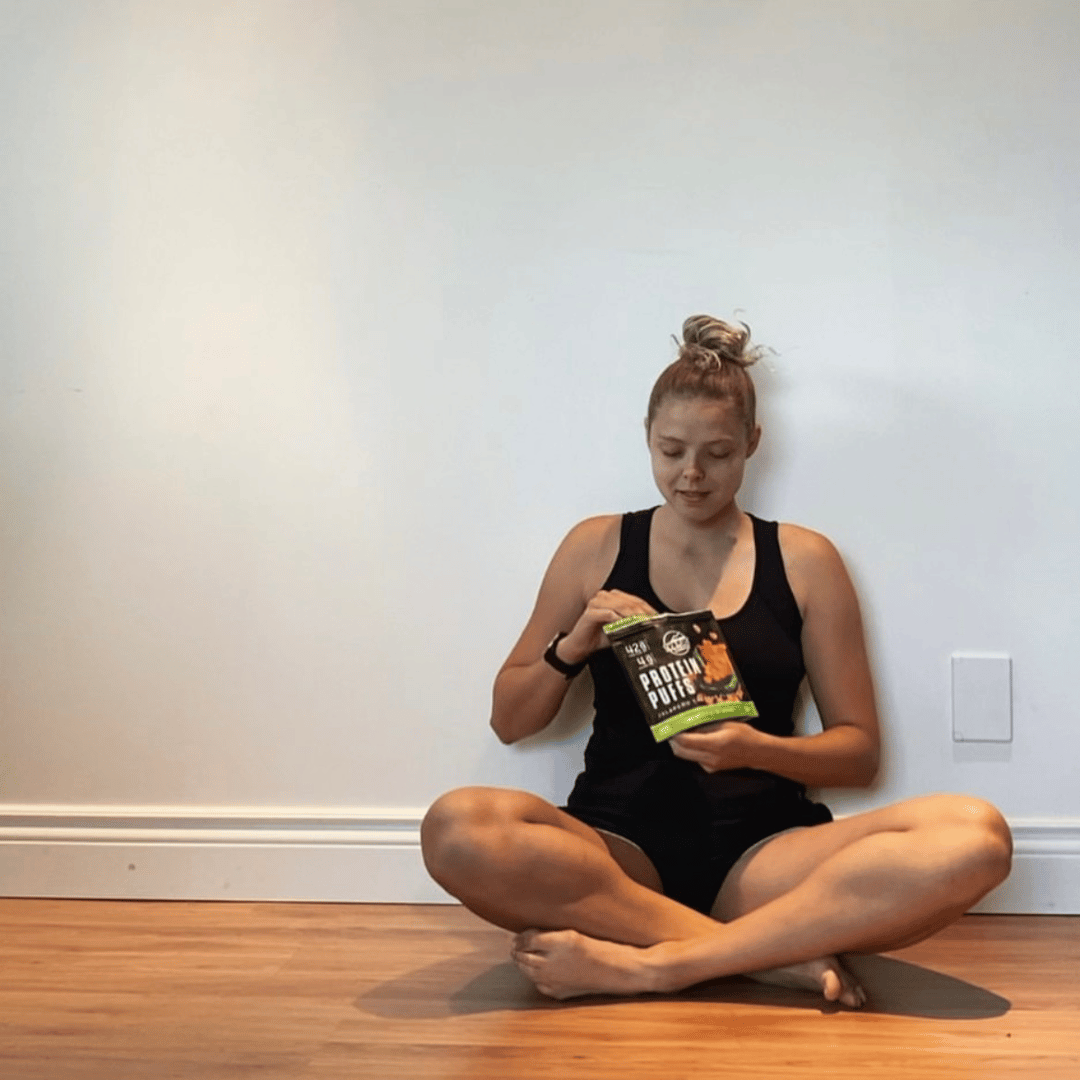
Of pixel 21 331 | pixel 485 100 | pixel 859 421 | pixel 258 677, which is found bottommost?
pixel 258 677

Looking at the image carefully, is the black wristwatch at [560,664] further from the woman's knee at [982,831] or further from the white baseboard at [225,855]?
the woman's knee at [982,831]

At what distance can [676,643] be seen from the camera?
6.02 feet

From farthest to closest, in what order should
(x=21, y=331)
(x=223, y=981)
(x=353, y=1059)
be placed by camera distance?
(x=21, y=331) < (x=223, y=981) < (x=353, y=1059)

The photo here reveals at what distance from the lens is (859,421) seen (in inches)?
88.0

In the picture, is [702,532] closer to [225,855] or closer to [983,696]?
[983,696]

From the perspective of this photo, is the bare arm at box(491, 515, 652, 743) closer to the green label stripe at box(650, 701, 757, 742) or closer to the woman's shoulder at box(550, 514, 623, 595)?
the woman's shoulder at box(550, 514, 623, 595)

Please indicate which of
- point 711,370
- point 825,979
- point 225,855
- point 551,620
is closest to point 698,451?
point 711,370

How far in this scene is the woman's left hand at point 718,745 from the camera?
1.83 metres

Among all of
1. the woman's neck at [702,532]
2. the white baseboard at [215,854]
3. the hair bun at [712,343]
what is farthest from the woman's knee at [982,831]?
the white baseboard at [215,854]

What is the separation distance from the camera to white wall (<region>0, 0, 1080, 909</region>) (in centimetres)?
221

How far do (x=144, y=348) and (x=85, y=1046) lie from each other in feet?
3.96

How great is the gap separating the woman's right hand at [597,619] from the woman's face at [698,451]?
0.18m

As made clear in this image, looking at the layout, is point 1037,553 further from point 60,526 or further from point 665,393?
point 60,526

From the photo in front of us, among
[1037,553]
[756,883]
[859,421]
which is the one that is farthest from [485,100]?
[756,883]
